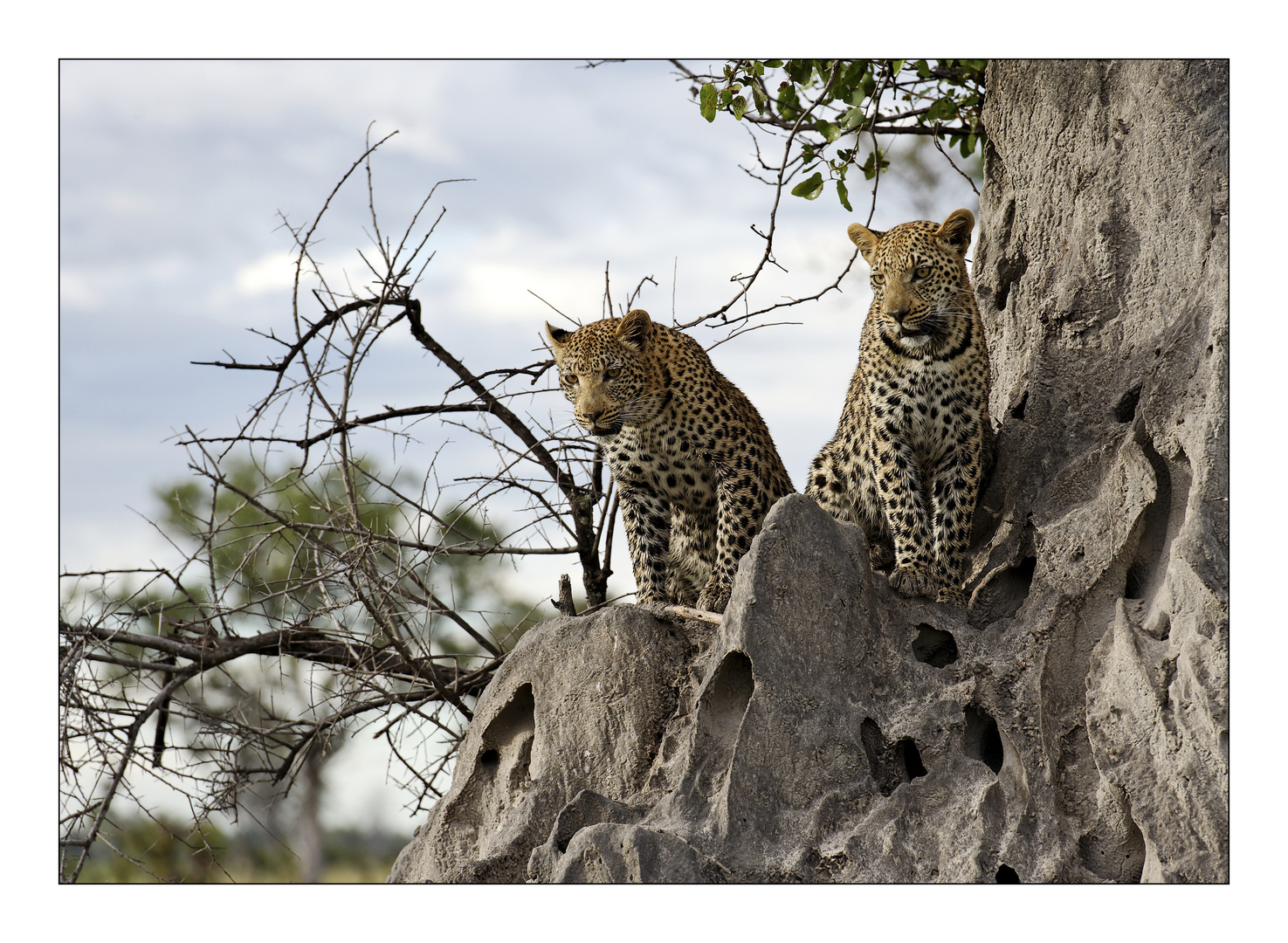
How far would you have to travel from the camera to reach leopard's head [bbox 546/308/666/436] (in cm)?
637

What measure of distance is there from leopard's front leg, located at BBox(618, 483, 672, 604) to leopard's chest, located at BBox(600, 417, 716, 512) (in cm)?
7

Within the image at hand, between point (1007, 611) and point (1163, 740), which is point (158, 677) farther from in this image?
point (1163, 740)

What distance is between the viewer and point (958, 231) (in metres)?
6.14

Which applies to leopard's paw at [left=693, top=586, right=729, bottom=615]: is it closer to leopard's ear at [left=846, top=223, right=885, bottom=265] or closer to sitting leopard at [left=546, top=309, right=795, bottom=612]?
sitting leopard at [left=546, top=309, right=795, bottom=612]

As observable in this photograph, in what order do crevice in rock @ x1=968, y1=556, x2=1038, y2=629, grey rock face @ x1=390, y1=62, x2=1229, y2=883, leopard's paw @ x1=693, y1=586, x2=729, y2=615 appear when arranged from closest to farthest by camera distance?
grey rock face @ x1=390, y1=62, x2=1229, y2=883
crevice in rock @ x1=968, y1=556, x2=1038, y2=629
leopard's paw @ x1=693, y1=586, x2=729, y2=615

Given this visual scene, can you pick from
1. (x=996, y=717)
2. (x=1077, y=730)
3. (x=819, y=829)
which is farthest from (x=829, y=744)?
(x=1077, y=730)

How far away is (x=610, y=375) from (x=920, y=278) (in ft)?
5.40

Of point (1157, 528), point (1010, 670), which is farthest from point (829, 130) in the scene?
point (1010, 670)

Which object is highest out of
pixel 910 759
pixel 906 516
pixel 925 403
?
pixel 925 403

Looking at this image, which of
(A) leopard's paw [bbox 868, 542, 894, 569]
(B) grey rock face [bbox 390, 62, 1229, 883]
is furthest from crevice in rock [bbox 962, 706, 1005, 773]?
(A) leopard's paw [bbox 868, 542, 894, 569]

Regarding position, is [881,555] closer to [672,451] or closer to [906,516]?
[906,516]

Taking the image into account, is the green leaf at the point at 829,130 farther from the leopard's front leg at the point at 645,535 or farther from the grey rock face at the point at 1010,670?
the leopard's front leg at the point at 645,535

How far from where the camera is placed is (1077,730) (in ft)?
17.6
